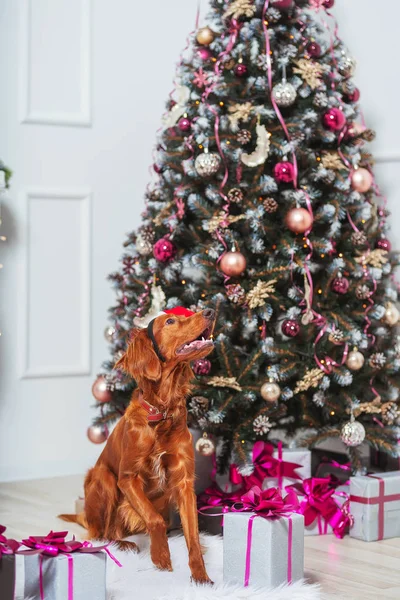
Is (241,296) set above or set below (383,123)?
below

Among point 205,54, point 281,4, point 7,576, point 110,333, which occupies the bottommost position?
point 7,576

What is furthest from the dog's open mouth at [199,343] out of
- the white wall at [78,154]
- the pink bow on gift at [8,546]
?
the white wall at [78,154]

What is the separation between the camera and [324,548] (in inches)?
107

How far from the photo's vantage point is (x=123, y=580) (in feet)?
7.48

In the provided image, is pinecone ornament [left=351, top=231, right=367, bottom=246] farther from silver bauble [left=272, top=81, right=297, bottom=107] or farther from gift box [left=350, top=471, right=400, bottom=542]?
gift box [left=350, top=471, right=400, bottom=542]

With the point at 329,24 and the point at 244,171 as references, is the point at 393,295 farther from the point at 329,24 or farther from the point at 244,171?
the point at 329,24

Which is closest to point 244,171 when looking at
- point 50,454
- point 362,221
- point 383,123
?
point 362,221

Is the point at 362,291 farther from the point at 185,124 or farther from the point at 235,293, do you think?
the point at 185,124

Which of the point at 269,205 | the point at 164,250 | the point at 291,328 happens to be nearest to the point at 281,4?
the point at 269,205

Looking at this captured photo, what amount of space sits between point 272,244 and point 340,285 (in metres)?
0.26

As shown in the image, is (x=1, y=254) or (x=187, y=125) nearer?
(x=187, y=125)

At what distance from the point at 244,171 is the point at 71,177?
45.1 inches

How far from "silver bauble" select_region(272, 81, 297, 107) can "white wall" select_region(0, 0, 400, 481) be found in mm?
860

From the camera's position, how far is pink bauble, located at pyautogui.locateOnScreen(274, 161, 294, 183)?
9.64ft
